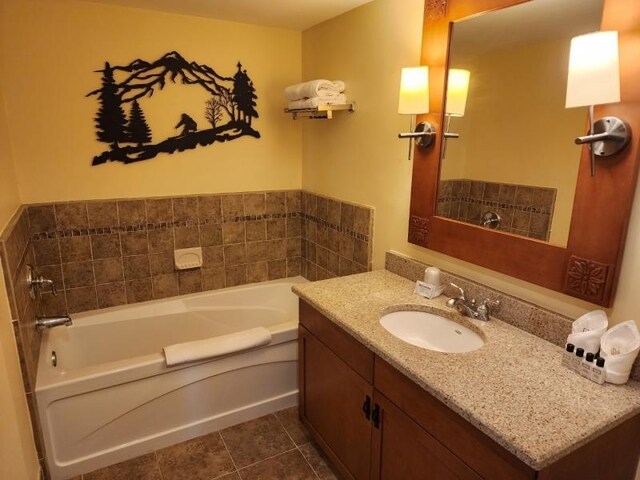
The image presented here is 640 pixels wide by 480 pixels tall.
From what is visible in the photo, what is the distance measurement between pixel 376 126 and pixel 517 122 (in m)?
0.86

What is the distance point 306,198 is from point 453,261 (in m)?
1.44

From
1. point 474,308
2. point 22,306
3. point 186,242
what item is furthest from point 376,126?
point 22,306

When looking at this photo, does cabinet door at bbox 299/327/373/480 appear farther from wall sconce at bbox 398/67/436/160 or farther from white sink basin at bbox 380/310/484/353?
wall sconce at bbox 398/67/436/160

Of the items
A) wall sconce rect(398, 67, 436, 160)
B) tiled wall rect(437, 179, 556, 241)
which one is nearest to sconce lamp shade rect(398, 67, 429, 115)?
wall sconce rect(398, 67, 436, 160)

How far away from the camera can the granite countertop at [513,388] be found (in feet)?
3.31

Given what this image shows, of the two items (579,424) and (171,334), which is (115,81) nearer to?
(171,334)

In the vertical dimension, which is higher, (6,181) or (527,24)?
(527,24)

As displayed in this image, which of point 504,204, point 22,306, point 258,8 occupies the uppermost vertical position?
point 258,8

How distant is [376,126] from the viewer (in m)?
2.27

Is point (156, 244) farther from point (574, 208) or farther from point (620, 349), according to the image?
point (620, 349)

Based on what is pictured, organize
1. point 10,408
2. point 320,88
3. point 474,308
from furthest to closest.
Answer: point 320,88 < point 474,308 < point 10,408

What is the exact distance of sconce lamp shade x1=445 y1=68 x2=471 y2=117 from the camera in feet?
5.66

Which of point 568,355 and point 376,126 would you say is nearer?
point 568,355

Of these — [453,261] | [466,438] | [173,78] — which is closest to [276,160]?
[173,78]
